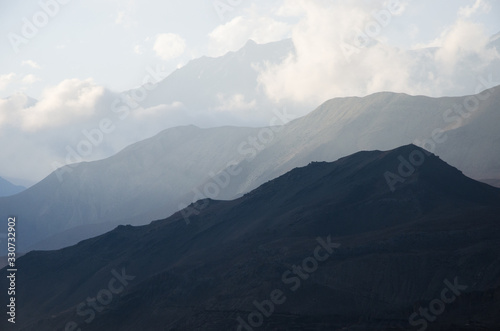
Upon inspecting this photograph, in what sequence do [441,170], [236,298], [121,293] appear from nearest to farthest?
[236,298]
[121,293]
[441,170]

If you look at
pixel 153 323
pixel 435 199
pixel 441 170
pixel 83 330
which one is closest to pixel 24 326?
pixel 83 330

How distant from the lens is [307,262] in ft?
235

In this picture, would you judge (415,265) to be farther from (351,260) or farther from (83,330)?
(83,330)

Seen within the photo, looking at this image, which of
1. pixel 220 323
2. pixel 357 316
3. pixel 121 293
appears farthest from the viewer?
pixel 121 293

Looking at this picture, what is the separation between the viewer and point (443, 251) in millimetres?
67000

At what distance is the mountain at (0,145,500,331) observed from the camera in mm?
61906

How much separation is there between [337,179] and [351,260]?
3267 centimetres

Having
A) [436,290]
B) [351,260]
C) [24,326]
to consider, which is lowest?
[436,290]

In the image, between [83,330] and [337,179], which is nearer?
[83,330]

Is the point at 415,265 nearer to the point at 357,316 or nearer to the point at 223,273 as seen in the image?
the point at 357,316

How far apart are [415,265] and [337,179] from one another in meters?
36.0

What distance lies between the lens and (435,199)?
84312 millimetres

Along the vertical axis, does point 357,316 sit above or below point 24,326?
below

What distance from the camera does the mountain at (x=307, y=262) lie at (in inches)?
2437
